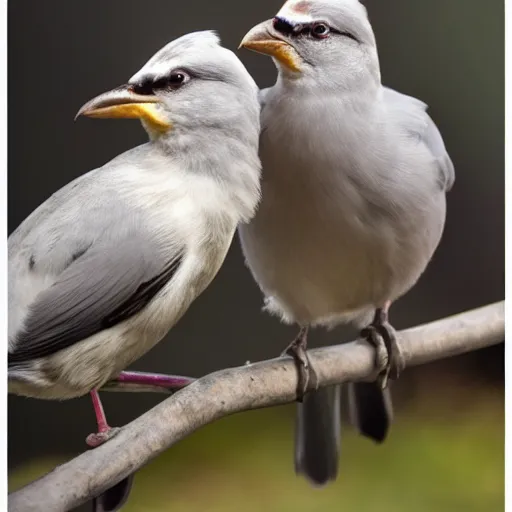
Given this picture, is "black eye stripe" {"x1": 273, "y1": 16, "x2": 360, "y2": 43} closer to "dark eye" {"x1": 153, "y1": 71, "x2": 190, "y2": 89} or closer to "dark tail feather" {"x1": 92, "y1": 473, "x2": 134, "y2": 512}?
"dark eye" {"x1": 153, "y1": 71, "x2": 190, "y2": 89}

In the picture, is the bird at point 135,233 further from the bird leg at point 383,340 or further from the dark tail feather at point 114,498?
the bird leg at point 383,340

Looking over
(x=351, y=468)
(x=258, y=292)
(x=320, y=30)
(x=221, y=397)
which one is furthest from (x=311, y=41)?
(x=351, y=468)

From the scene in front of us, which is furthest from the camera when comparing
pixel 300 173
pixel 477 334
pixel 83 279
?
pixel 477 334

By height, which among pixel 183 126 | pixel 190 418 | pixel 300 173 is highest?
pixel 183 126

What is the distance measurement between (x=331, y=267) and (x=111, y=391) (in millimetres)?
341

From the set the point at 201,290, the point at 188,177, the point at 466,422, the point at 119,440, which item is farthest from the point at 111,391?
the point at 466,422

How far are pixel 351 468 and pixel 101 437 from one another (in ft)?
1.25

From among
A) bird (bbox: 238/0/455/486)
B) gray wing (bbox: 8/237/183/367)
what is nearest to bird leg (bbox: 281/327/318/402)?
bird (bbox: 238/0/455/486)

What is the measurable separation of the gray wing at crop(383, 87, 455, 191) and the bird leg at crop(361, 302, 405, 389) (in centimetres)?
21

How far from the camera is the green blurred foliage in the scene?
1.17 metres

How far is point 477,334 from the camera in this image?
1325mm

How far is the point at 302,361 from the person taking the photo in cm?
122

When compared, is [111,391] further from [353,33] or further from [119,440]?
[353,33]

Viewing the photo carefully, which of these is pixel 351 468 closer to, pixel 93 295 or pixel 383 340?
pixel 383 340
